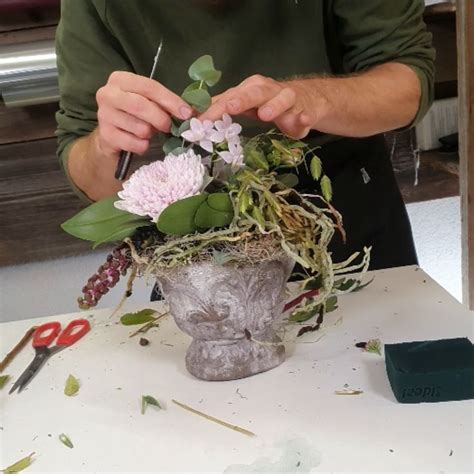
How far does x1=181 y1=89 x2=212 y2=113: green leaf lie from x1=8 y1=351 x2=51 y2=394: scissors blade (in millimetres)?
319

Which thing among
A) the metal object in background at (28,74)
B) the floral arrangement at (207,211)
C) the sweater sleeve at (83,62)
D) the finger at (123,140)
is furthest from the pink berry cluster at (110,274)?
the metal object in background at (28,74)

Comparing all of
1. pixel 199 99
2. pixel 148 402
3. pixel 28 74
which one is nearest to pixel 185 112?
pixel 199 99

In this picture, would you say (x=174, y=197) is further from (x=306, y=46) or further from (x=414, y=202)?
(x=414, y=202)

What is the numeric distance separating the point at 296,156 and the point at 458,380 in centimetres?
23

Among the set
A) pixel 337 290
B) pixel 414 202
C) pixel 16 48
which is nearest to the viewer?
pixel 337 290

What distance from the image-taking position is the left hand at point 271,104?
659 millimetres

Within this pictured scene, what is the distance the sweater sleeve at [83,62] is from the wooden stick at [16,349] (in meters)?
0.27

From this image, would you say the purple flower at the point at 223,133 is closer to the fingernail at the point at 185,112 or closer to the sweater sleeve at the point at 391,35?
the fingernail at the point at 185,112

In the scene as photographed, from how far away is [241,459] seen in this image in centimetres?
57

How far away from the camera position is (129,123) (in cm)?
72

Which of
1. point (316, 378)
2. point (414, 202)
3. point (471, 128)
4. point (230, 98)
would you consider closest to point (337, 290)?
point (316, 378)

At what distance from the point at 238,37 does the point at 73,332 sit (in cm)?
45

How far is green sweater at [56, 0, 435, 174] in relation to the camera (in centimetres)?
100

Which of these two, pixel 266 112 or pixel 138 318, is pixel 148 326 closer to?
pixel 138 318
